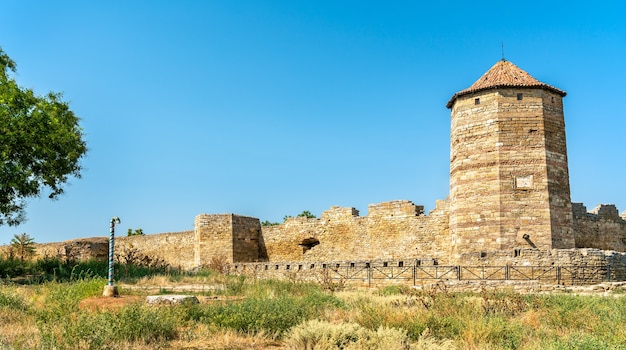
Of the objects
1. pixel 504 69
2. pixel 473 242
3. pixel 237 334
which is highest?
pixel 504 69

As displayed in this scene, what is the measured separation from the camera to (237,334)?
927 centimetres

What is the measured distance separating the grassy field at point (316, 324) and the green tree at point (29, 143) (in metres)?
9.03

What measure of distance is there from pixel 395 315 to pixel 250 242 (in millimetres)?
21963

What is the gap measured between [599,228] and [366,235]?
10.6 m

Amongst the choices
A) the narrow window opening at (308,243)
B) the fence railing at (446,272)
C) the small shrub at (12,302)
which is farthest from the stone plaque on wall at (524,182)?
the small shrub at (12,302)

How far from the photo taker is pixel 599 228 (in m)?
25.6

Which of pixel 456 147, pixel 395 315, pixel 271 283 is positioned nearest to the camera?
pixel 395 315

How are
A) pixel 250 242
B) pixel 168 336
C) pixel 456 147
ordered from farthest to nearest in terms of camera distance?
pixel 250 242
pixel 456 147
pixel 168 336

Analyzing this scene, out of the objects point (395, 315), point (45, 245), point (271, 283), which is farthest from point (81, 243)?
point (395, 315)

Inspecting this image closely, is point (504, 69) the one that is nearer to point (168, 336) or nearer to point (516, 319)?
point (516, 319)

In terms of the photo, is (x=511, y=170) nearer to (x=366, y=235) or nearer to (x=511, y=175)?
(x=511, y=175)

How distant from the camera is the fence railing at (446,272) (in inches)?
724

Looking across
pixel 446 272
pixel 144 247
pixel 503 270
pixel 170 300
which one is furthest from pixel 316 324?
pixel 144 247

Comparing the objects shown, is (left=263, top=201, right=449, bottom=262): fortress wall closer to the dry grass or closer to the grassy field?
the grassy field
